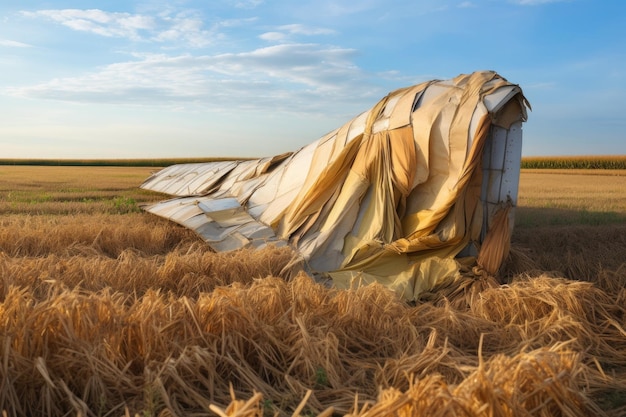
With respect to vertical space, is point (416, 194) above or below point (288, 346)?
above

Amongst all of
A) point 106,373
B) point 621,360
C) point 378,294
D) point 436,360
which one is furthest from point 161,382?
point 621,360

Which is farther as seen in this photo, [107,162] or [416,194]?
[107,162]

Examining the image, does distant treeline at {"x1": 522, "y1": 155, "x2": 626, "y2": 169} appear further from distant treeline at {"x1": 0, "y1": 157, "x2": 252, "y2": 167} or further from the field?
the field

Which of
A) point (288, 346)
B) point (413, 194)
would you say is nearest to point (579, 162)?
point (413, 194)

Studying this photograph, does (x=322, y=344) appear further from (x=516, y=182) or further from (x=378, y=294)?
(x=516, y=182)

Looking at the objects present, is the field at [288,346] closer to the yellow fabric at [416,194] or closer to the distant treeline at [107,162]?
the yellow fabric at [416,194]

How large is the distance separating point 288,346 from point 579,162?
36.7 metres

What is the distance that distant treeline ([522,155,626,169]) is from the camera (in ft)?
112

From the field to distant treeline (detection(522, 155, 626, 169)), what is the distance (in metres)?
31.9

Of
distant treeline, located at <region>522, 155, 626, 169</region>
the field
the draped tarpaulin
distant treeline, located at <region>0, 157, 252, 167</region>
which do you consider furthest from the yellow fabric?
distant treeline, located at <region>0, 157, 252, 167</region>

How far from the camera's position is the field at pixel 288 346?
2.55 meters

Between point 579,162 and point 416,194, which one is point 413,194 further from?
point 579,162

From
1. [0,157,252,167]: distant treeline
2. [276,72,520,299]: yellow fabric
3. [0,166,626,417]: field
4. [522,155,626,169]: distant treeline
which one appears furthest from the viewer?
[0,157,252,167]: distant treeline

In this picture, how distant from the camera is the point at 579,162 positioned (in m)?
35.6
